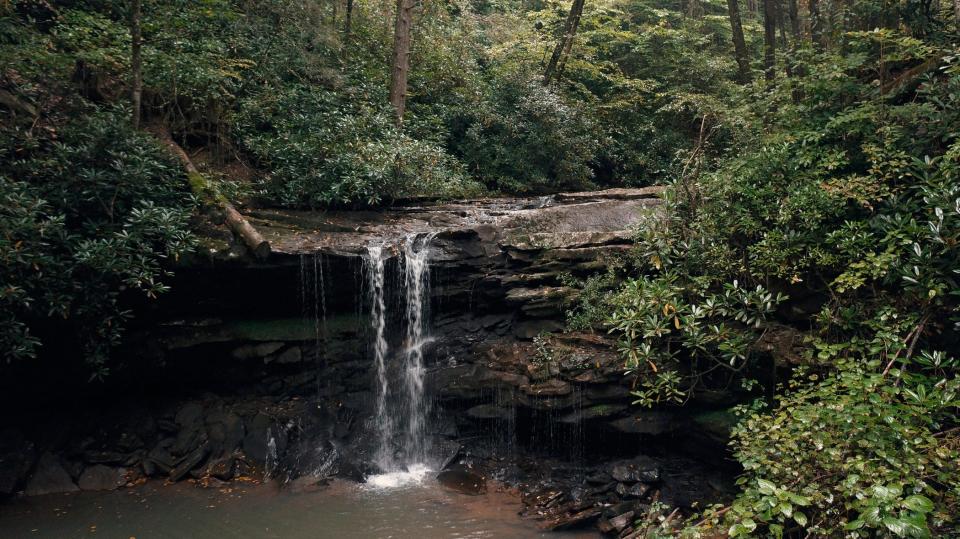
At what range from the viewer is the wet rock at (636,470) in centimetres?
767

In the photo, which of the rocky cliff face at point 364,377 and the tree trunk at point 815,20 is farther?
the tree trunk at point 815,20

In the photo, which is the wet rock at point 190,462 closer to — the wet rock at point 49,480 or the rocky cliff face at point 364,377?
the rocky cliff face at point 364,377

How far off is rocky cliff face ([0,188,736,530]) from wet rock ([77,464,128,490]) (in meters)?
0.02

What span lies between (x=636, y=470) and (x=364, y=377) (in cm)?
443

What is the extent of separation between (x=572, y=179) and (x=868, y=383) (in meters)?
11.1

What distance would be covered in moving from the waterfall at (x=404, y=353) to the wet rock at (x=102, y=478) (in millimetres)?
3505

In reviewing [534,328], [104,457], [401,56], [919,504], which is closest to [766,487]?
[919,504]

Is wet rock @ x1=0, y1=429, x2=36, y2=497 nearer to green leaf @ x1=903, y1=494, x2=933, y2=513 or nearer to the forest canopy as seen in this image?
the forest canopy

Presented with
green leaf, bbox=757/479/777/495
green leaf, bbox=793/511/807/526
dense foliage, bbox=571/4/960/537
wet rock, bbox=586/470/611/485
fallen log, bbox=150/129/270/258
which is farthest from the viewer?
fallen log, bbox=150/129/270/258

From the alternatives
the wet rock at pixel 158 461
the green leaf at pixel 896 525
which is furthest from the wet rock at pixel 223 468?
the green leaf at pixel 896 525

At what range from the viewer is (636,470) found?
25.5 feet

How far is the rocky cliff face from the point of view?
8.02 m

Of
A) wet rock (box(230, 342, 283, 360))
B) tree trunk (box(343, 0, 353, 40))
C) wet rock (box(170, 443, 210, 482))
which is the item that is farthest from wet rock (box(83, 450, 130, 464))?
tree trunk (box(343, 0, 353, 40))

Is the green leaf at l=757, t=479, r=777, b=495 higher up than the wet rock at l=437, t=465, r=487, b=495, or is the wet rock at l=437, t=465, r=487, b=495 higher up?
the green leaf at l=757, t=479, r=777, b=495
